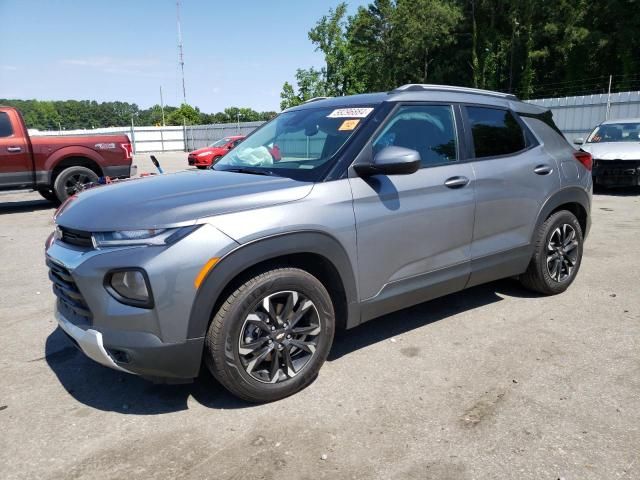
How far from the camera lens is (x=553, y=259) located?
4527 mm

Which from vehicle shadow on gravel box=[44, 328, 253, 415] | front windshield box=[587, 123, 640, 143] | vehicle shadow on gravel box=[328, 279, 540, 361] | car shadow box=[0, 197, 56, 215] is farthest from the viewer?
front windshield box=[587, 123, 640, 143]

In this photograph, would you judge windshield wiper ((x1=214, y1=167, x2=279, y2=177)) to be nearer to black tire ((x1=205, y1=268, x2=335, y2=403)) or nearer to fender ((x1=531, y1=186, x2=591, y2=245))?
black tire ((x1=205, y1=268, x2=335, y2=403))

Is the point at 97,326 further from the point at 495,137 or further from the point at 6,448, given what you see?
the point at 495,137

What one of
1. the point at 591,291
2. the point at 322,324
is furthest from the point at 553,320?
the point at 322,324

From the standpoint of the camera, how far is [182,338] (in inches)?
100.0

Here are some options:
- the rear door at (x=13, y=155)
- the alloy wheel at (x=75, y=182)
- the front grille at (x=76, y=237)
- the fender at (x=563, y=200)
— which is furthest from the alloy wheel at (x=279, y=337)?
the rear door at (x=13, y=155)

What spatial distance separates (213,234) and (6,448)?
1.52m

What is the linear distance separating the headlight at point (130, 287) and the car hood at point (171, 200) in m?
0.23

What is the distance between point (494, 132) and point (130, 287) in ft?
10.00

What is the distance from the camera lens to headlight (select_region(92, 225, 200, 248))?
97.7 inches

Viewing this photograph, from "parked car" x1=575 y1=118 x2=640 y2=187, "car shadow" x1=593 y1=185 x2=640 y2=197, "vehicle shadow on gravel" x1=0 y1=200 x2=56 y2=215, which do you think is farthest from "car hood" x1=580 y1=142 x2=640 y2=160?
"vehicle shadow on gravel" x1=0 y1=200 x2=56 y2=215

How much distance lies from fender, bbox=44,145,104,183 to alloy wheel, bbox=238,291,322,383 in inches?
354

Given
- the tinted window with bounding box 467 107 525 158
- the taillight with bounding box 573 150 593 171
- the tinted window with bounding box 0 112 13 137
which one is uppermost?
the tinted window with bounding box 0 112 13 137

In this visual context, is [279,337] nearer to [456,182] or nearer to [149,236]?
[149,236]
